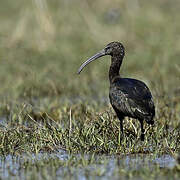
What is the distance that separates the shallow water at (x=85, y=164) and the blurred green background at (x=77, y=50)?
2.44m

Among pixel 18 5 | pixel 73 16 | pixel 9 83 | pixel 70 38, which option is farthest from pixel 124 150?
pixel 18 5

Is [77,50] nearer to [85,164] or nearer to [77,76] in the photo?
[77,76]

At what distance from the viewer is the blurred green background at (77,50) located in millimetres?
10938

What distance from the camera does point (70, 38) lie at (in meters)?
16.8

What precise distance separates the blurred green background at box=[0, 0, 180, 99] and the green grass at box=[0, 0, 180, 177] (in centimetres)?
2

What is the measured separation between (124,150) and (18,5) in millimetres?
18129

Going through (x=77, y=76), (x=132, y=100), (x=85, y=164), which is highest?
(x=77, y=76)

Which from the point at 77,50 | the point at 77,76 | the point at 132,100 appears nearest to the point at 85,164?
the point at 132,100

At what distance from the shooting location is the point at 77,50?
15.4 metres

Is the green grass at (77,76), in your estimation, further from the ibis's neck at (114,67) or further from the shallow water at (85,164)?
the ibis's neck at (114,67)

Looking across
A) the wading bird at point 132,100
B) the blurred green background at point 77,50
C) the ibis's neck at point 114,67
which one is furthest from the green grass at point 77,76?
the ibis's neck at point 114,67

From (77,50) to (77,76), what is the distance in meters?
3.06

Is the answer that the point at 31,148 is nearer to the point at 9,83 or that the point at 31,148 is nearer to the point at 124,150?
the point at 124,150

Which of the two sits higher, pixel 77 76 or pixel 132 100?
pixel 77 76
